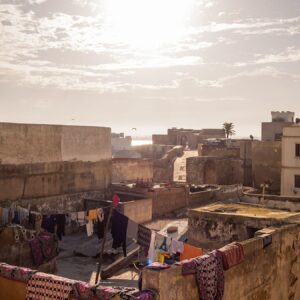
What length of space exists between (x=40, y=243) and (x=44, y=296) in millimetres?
6568

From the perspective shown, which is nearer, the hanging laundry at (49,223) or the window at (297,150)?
the hanging laundry at (49,223)

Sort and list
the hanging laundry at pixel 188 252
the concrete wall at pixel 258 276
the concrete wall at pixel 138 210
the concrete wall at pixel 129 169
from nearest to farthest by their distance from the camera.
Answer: the concrete wall at pixel 258 276
the hanging laundry at pixel 188 252
the concrete wall at pixel 138 210
the concrete wall at pixel 129 169

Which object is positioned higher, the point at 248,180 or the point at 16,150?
the point at 16,150

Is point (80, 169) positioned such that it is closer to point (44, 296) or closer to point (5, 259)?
point (5, 259)

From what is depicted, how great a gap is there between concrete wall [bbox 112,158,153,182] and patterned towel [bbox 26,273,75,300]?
2860cm

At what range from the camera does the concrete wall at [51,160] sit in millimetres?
25031

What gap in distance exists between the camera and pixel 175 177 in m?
48.4

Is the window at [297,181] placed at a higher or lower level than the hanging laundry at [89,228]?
higher

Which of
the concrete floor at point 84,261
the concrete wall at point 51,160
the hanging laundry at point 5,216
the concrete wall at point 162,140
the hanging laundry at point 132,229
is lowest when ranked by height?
the concrete floor at point 84,261

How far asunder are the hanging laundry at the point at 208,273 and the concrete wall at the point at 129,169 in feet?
91.8

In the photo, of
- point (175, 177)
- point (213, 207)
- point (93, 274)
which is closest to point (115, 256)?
point (93, 274)

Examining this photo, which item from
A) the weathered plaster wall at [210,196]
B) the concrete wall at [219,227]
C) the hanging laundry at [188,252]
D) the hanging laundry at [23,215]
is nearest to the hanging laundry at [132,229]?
the concrete wall at [219,227]

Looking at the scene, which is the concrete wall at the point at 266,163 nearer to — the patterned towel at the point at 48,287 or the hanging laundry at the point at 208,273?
the hanging laundry at the point at 208,273

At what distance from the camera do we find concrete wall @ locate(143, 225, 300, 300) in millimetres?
8133
